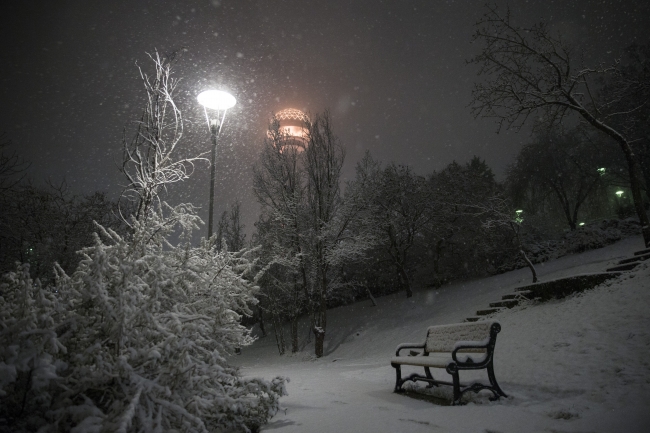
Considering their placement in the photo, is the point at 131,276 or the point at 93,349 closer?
the point at 93,349

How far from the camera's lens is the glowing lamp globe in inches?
326

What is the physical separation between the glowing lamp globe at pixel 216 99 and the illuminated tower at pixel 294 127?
26.8 ft

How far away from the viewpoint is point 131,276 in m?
2.89

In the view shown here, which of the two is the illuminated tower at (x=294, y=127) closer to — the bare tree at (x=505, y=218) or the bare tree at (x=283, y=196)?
the bare tree at (x=283, y=196)

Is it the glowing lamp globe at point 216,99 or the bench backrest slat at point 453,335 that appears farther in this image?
the glowing lamp globe at point 216,99

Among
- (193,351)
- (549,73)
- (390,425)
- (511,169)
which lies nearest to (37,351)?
(193,351)

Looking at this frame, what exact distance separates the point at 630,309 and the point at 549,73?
8790mm

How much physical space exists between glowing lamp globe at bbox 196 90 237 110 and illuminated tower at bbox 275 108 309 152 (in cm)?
816

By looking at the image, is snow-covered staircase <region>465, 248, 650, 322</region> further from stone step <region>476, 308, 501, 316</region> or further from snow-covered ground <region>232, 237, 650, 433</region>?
snow-covered ground <region>232, 237, 650, 433</region>

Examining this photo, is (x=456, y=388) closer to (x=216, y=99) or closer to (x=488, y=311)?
(x=216, y=99)

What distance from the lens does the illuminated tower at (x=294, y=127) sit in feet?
54.1

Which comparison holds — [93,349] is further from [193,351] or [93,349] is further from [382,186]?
[382,186]

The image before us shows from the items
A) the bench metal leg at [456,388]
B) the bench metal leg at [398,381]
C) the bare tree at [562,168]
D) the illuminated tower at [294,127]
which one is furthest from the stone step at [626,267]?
the bare tree at [562,168]

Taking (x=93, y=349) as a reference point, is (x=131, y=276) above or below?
above
